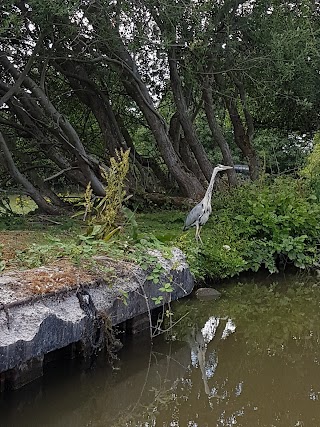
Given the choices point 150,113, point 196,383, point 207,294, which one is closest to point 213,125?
point 150,113

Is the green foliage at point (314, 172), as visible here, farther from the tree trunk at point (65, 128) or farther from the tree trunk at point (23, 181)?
the tree trunk at point (23, 181)

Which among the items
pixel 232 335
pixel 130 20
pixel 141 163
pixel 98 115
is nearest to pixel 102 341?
pixel 232 335

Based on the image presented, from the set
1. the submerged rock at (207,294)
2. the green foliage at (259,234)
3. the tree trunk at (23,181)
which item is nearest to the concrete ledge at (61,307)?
the submerged rock at (207,294)

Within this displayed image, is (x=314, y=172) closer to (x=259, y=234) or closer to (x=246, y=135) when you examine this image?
(x=246, y=135)

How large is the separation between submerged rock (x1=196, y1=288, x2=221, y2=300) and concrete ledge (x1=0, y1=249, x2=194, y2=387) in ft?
6.09

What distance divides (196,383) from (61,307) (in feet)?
4.62

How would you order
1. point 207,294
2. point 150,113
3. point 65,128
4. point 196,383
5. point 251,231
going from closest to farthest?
point 196,383 < point 207,294 < point 251,231 < point 65,128 < point 150,113

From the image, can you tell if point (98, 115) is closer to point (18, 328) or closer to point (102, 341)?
point (102, 341)

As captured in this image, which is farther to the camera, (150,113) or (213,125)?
(213,125)

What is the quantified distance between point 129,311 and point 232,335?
59.7 inches

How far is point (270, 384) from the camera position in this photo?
5.00m

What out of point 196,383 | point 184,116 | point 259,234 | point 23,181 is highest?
point 184,116

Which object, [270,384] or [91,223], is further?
[91,223]

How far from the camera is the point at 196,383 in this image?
503 centimetres
